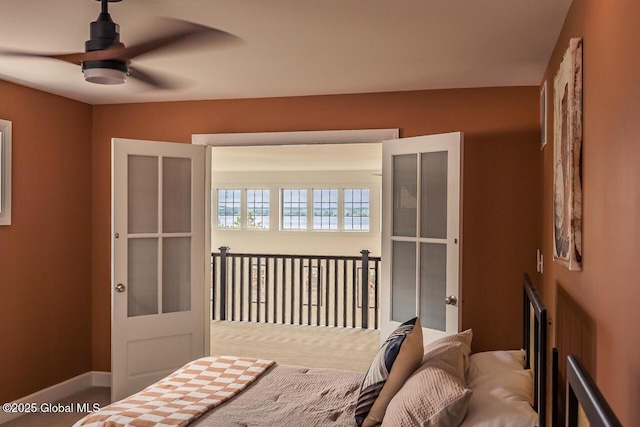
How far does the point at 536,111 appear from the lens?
411 cm

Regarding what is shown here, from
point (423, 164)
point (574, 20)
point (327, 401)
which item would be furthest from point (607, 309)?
point (423, 164)

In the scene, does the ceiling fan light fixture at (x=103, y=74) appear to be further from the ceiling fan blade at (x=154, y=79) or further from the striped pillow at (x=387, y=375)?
the striped pillow at (x=387, y=375)

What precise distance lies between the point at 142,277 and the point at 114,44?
8.20 feet

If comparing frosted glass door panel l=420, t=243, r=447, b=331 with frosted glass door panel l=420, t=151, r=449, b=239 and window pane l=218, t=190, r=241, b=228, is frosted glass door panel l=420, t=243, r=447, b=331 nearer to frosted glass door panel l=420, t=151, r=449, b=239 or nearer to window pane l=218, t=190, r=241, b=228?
frosted glass door panel l=420, t=151, r=449, b=239

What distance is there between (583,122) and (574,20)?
1.80 feet

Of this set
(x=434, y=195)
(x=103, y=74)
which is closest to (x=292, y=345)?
(x=434, y=195)

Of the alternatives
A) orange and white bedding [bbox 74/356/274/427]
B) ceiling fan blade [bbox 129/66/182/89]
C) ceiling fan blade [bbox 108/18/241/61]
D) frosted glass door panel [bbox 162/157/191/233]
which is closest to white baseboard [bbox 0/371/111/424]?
frosted glass door panel [bbox 162/157/191/233]

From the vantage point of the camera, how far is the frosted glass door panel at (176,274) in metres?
4.64

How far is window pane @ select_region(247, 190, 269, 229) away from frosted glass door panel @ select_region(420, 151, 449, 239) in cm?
797

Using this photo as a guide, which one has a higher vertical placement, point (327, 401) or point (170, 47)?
point (170, 47)

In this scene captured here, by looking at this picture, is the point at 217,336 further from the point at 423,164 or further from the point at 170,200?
the point at 423,164

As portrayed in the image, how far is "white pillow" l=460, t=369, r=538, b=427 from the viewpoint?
1946mm

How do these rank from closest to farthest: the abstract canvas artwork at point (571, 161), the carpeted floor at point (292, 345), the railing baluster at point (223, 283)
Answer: the abstract canvas artwork at point (571, 161)
the carpeted floor at point (292, 345)
the railing baluster at point (223, 283)

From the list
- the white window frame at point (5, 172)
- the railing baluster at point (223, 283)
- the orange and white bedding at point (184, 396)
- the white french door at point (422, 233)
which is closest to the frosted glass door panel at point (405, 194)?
the white french door at point (422, 233)
